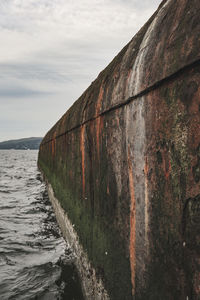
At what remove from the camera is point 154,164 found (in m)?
1.16

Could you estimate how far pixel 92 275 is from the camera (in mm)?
2215

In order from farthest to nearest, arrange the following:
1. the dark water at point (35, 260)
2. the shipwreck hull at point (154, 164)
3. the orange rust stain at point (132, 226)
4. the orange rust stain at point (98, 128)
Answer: the dark water at point (35, 260), the orange rust stain at point (98, 128), the orange rust stain at point (132, 226), the shipwreck hull at point (154, 164)

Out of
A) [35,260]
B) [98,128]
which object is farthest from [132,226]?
[35,260]

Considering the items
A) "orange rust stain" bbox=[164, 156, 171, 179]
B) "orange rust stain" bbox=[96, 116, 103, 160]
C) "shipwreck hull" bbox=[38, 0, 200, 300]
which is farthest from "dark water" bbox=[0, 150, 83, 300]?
"orange rust stain" bbox=[164, 156, 171, 179]

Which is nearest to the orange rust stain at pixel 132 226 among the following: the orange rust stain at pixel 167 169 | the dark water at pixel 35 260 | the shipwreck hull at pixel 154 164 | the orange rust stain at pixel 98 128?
the shipwreck hull at pixel 154 164

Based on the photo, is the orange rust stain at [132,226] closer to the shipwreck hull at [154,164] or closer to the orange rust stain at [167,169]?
the shipwreck hull at [154,164]

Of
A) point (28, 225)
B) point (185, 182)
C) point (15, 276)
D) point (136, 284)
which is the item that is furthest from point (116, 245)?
point (28, 225)

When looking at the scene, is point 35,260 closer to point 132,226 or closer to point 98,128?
point 98,128

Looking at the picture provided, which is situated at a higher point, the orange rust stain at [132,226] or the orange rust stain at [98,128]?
the orange rust stain at [98,128]

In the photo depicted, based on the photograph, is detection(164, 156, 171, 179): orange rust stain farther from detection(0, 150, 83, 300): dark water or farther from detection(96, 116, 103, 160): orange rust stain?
detection(0, 150, 83, 300): dark water

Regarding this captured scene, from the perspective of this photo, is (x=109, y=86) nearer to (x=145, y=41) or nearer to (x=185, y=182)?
(x=145, y=41)

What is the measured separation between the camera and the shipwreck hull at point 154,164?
93 centimetres

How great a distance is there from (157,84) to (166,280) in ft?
2.72

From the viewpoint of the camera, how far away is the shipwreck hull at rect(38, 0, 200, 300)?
3.06ft
